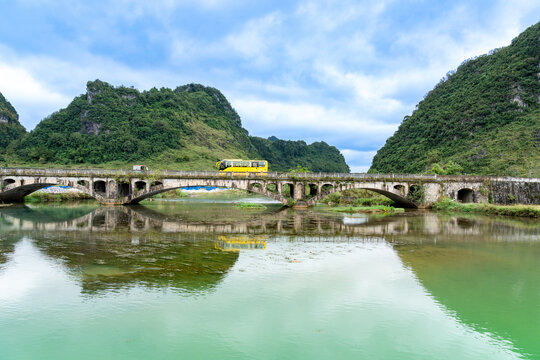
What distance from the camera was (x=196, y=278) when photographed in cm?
1526

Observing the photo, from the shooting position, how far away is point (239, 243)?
23641 millimetres

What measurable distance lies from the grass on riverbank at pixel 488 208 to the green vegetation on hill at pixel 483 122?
10.7 metres

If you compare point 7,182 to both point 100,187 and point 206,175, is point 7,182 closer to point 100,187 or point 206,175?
point 100,187

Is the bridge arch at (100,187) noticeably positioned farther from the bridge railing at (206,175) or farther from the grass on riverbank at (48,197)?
the grass on riverbank at (48,197)

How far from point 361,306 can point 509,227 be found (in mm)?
28665

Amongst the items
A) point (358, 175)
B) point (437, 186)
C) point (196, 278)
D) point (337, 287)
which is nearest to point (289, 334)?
point (337, 287)

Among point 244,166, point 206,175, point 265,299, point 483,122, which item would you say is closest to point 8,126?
point 206,175

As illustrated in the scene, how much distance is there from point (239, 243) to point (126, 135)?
101 m

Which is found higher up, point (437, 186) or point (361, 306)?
point (437, 186)

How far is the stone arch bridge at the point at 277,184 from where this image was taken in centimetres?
5056

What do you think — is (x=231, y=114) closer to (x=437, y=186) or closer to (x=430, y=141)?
(x=430, y=141)

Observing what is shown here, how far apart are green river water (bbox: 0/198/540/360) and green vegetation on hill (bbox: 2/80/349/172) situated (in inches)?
3154

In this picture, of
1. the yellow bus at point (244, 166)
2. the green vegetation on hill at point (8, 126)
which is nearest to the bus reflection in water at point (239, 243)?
the yellow bus at point (244, 166)

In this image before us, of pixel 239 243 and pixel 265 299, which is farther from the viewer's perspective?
pixel 239 243
